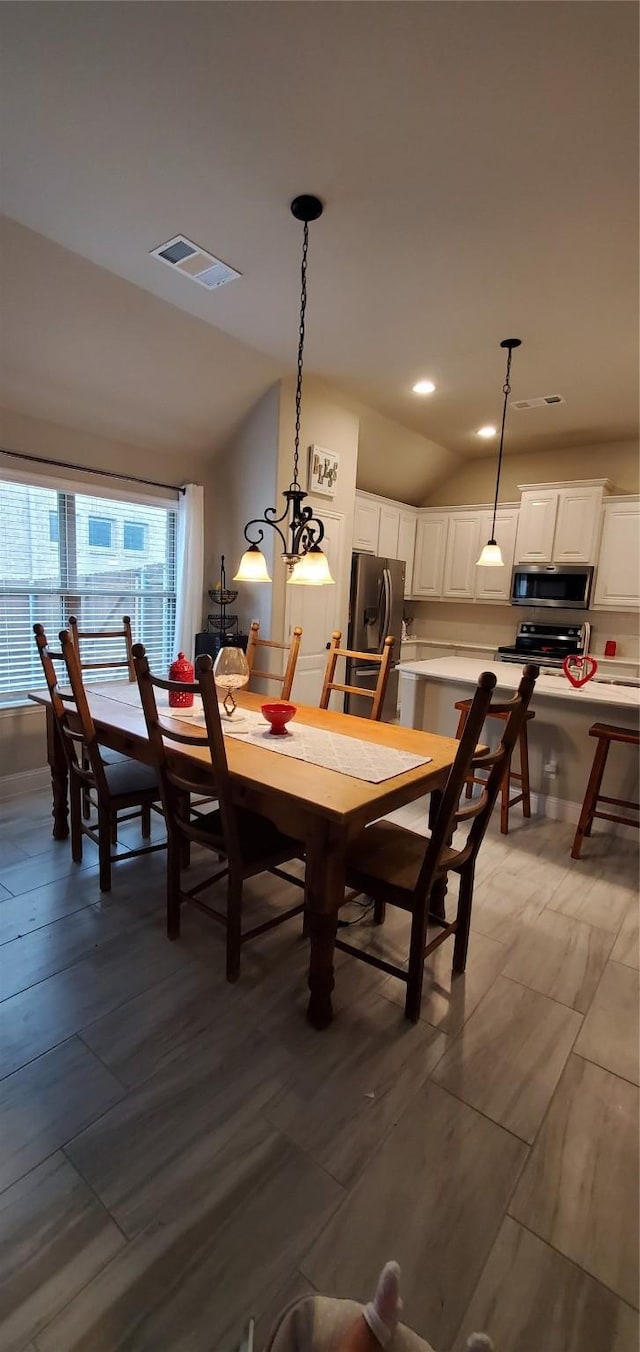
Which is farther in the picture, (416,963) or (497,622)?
(497,622)

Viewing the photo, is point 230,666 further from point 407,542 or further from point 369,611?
point 407,542

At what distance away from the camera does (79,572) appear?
367 cm

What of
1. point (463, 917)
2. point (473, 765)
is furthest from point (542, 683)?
point (473, 765)

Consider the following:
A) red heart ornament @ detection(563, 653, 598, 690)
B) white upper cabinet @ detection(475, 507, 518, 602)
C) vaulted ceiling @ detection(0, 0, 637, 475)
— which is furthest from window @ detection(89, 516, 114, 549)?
white upper cabinet @ detection(475, 507, 518, 602)

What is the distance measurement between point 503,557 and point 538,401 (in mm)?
1543

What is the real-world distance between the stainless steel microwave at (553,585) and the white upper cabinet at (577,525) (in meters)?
0.09

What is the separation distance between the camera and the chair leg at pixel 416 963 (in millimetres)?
1650

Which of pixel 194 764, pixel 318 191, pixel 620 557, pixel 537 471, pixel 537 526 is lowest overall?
pixel 194 764

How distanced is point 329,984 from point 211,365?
354 cm

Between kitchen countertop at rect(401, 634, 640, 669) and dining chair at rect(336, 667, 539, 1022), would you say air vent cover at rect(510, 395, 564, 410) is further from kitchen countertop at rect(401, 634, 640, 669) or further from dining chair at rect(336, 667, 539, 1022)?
dining chair at rect(336, 667, 539, 1022)

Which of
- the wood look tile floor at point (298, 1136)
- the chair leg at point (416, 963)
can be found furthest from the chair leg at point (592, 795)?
the chair leg at point (416, 963)

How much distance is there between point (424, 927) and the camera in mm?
1649

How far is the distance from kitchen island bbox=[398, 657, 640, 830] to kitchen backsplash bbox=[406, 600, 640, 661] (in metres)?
1.48

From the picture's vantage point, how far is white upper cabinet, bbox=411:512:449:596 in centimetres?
578
